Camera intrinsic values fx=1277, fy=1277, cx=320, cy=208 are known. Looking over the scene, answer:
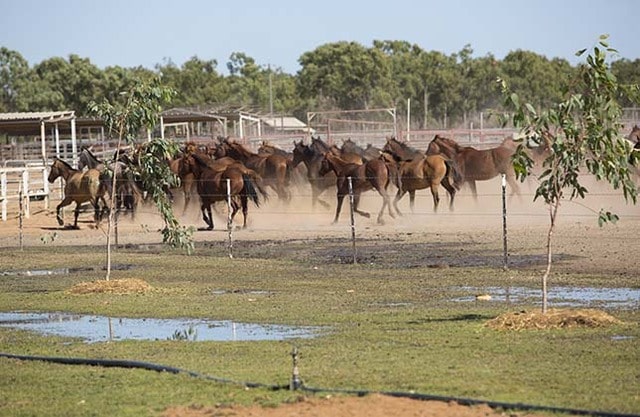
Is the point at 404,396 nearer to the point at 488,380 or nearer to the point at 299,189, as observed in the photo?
the point at 488,380

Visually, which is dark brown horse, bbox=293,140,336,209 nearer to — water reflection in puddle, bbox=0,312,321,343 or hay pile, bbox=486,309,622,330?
water reflection in puddle, bbox=0,312,321,343

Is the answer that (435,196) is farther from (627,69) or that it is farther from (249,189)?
(627,69)

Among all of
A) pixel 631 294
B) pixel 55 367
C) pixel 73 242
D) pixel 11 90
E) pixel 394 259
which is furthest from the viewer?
pixel 11 90

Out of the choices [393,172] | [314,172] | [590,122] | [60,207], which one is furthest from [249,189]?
[590,122]

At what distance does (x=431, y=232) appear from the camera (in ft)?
104

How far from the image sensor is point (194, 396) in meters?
10.8

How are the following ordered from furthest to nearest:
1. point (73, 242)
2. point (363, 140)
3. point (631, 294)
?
point (363, 140)
point (73, 242)
point (631, 294)

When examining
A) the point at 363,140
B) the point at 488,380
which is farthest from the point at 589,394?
the point at 363,140

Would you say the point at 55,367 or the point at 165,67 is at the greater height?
the point at 165,67

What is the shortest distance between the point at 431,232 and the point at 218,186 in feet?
21.8

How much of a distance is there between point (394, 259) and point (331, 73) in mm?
85001

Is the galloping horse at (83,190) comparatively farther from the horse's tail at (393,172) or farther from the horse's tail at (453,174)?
the horse's tail at (453,174)

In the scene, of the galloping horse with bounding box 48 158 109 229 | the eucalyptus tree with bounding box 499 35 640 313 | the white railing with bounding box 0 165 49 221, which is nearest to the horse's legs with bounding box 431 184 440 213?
the galloping horse with bounding box 48 158 109 229

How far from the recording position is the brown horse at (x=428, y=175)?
3569cm
